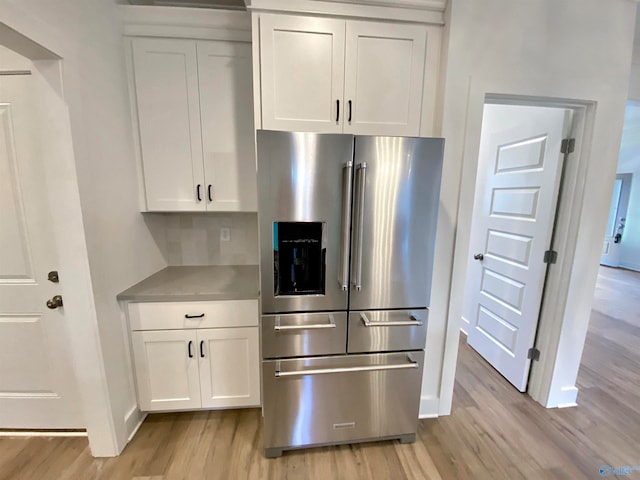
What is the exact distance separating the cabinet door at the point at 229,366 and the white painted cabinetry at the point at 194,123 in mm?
860

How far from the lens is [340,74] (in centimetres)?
152

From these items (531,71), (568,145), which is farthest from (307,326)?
(568,145)

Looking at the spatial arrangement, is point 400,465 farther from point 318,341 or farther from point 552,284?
point 552,284

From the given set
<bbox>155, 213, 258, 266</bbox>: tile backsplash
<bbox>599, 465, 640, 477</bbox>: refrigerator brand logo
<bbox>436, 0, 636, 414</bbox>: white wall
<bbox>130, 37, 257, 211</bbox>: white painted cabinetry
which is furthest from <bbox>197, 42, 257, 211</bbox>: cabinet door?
<bbox>599, 465, 640, 477</bbox>: refrigerator brand logo

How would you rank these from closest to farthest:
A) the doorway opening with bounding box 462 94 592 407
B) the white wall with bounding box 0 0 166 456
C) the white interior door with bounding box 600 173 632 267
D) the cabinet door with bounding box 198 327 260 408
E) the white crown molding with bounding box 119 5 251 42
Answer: the white wall with bounding box 0 0 166 456, the white crown molding with bounding box 119 5 251 42, the cabinet door with bounding box 198 327 260 408, the doorway opening with bounding box 462 94 592 407, the white interior door with bounding box 600 173 632 267

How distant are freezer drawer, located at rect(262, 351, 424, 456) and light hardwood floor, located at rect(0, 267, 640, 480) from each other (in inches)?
5.1

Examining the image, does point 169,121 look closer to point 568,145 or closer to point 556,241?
point 568,145

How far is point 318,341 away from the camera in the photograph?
58.4 inches

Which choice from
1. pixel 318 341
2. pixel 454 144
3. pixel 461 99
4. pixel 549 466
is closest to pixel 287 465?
pixel 318 341

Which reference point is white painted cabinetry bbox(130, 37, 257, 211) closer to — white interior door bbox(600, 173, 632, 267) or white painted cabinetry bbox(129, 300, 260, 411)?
white painted cabinetry bbox(129, 300, 260, 411)

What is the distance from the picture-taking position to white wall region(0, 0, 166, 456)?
4.18ft

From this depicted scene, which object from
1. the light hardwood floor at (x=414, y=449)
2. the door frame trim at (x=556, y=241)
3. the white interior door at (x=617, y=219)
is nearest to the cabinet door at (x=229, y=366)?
the light hardwood floor at (x=414, y=449)

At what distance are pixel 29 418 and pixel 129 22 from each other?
8.30 ft

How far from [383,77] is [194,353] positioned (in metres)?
2.03
